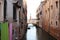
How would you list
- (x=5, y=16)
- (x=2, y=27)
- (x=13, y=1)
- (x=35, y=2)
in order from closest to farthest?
(x=2, y=27) < (x=5, y=16) < (x=13, y=1) < (x=35, y=2)

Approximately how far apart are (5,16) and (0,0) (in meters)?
0.80

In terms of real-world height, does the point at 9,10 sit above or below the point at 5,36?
above

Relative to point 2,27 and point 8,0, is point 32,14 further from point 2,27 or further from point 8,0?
point 2,27

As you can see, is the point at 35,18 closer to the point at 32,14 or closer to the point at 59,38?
the point at 32,14

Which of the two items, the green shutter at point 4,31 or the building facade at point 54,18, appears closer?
the green shutter at point 4,31

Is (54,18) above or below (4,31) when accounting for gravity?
above

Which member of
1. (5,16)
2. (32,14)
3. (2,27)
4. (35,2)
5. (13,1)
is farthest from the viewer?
(32,14)

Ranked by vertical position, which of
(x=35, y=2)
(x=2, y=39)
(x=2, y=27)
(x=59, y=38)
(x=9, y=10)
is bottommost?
(x=59, y=38)

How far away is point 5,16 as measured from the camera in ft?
24.7

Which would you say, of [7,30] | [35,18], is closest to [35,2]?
[35,18]

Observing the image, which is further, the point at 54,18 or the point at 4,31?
the point at 54,18

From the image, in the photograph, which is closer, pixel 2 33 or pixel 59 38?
pixel 2 33

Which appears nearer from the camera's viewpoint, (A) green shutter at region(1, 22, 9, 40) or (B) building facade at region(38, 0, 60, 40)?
(A) green shutter at region(1, 22, 9, 40)

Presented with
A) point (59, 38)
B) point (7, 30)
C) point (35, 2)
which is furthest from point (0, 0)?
point (35, 2)
